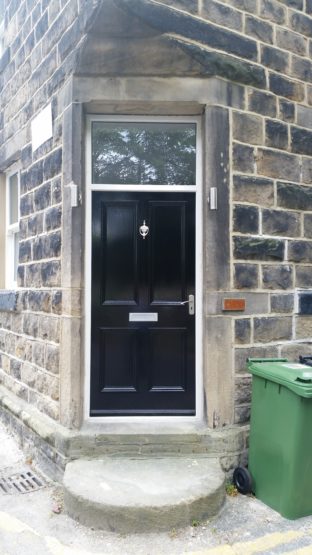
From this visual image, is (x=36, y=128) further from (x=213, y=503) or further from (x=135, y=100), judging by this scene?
(x=213, y=503)

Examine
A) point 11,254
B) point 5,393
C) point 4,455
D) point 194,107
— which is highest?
point 194,107

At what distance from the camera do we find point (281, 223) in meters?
4.29

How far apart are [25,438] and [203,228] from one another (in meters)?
2.70

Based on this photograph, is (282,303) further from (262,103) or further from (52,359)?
(52,359)

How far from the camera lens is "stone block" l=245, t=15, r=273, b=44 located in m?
4.20

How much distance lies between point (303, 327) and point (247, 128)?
1.93 m

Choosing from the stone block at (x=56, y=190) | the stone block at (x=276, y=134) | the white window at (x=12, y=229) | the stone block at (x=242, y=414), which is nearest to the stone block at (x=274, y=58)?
the stone block at (x=276, y=134)

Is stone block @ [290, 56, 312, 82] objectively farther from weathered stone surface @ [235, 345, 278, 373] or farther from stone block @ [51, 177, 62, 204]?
weathered stone surface @ [235, 345, 278, 373]

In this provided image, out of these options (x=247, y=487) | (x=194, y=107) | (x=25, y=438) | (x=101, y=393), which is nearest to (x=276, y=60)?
(x=194, y=107)

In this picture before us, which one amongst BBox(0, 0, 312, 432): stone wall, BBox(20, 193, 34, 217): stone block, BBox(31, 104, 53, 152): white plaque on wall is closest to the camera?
BBox(0, 0, 312, 432): stone wall

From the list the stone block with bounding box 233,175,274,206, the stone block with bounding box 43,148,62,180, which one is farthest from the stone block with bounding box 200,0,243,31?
the stone block with bounding box 43,148,62,180

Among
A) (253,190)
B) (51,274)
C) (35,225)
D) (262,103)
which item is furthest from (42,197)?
(262,103)

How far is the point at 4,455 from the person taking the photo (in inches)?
177

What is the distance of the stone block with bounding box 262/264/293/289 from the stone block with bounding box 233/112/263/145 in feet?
3.79
